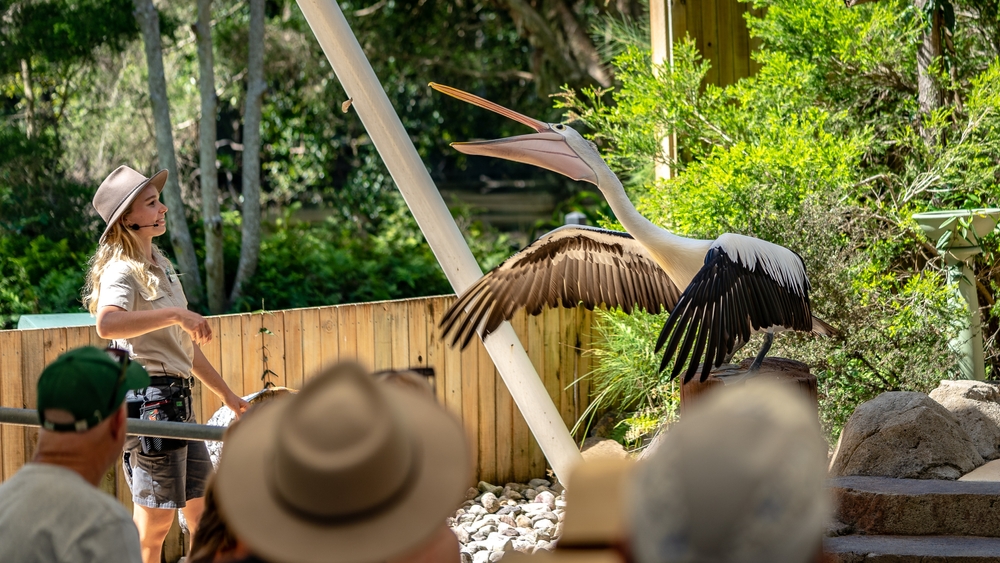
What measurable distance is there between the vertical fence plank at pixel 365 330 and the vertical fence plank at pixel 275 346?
51 centimetres

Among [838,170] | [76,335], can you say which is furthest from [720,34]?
[76,335]

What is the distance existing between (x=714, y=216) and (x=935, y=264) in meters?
1.57

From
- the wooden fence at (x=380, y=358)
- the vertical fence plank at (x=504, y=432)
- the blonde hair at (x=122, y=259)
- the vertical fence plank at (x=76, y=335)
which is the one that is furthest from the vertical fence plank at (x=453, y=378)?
the blonde hair at (x=122, y=259)

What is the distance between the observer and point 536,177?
1368 cm

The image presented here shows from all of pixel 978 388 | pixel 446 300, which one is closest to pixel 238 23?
pixel 446 300

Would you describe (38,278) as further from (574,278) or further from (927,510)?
(927,510)

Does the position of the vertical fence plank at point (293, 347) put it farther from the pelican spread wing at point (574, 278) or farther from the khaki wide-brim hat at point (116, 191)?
the khaki wide-brim hat at point (116, 191)

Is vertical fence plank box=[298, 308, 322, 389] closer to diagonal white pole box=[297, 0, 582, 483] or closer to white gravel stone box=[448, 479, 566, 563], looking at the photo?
white gravel stone box=[448, 479, 566, 563]

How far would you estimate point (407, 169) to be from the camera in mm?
3912

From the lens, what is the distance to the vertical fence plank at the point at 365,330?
19.9ft

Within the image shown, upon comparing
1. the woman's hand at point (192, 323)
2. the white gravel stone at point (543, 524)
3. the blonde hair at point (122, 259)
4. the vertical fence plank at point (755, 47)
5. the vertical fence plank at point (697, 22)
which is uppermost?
the vertical fence plank at point (697, 22)

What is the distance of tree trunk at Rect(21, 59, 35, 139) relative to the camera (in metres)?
9.29

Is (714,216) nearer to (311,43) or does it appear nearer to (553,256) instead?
(553,256)

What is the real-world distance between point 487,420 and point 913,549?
3519mm
